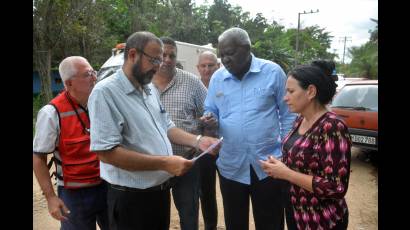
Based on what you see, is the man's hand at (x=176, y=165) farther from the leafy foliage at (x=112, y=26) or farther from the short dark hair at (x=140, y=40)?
the leafy foliage at (x=112, y=26)

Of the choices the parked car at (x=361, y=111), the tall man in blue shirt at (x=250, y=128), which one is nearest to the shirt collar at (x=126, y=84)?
the tall man in blue shirt at (x=250, y=128)

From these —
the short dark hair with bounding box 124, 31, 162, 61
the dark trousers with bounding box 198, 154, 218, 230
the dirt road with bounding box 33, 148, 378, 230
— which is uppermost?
the short dark hair with bounding box 124, 31, 162, 61

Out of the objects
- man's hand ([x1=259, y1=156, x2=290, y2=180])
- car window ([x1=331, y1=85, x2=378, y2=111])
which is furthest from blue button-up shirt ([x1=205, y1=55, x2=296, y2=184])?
car window ([x1=331, y1=85, x2=378, y2=111])

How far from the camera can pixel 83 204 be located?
2.49m

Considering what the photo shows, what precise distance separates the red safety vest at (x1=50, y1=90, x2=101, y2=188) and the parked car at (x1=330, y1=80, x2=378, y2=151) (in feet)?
17.3

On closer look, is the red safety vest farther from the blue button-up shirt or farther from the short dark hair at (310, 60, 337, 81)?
the short dark hair at (310, 60, 337, 81)

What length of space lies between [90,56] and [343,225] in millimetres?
13779

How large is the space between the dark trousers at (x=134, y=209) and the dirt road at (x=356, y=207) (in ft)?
6.91

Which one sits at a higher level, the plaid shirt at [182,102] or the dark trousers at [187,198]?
the plaid shirt at [182,102]

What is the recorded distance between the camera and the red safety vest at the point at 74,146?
7.77 feet

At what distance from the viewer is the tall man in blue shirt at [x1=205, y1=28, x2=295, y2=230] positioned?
2.74m

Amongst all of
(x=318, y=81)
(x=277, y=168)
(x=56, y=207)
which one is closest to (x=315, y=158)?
(x=277, y=168)
